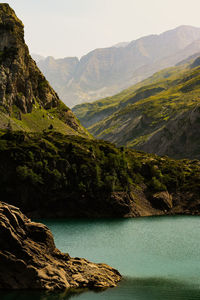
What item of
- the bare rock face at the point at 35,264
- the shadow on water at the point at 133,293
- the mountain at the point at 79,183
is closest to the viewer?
the shadow on water at the point at 133,293

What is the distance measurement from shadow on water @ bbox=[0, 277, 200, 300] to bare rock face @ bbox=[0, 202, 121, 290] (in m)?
2.30

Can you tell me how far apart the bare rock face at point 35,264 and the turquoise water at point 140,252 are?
2.85 metres

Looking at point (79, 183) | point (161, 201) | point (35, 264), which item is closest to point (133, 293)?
point (35, 264)

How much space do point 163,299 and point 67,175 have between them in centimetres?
11459

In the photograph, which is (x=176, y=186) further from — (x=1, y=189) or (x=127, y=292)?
(x=127, y=292)

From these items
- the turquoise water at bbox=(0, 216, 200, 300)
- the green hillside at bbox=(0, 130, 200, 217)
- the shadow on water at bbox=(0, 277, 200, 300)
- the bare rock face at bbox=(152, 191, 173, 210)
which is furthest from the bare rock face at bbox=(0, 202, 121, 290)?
the bare rock face at bbox=(152, 191, 173, 210)

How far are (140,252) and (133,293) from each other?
28.0 meters

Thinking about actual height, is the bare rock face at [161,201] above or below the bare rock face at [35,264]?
below

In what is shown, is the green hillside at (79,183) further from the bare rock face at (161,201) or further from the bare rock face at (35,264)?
the bare rock face at (35,264)

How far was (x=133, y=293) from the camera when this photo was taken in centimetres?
6544

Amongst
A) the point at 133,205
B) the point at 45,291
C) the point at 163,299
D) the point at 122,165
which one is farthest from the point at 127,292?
the point at 122,165

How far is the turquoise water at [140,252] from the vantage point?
214 feet

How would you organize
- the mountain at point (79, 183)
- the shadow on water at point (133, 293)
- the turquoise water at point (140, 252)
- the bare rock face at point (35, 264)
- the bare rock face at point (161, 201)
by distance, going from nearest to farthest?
1. the shadow on water at point (133, 293)
2. the turquoise water at point (140, 252)
3. the bare rock face at point (35, 264)
4. the mountain at point (79, 183)
5. the bare rock face at point (161, 201)

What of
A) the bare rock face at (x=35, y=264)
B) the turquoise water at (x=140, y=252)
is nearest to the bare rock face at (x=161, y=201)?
the turquoise water at (x=140, y=252)
